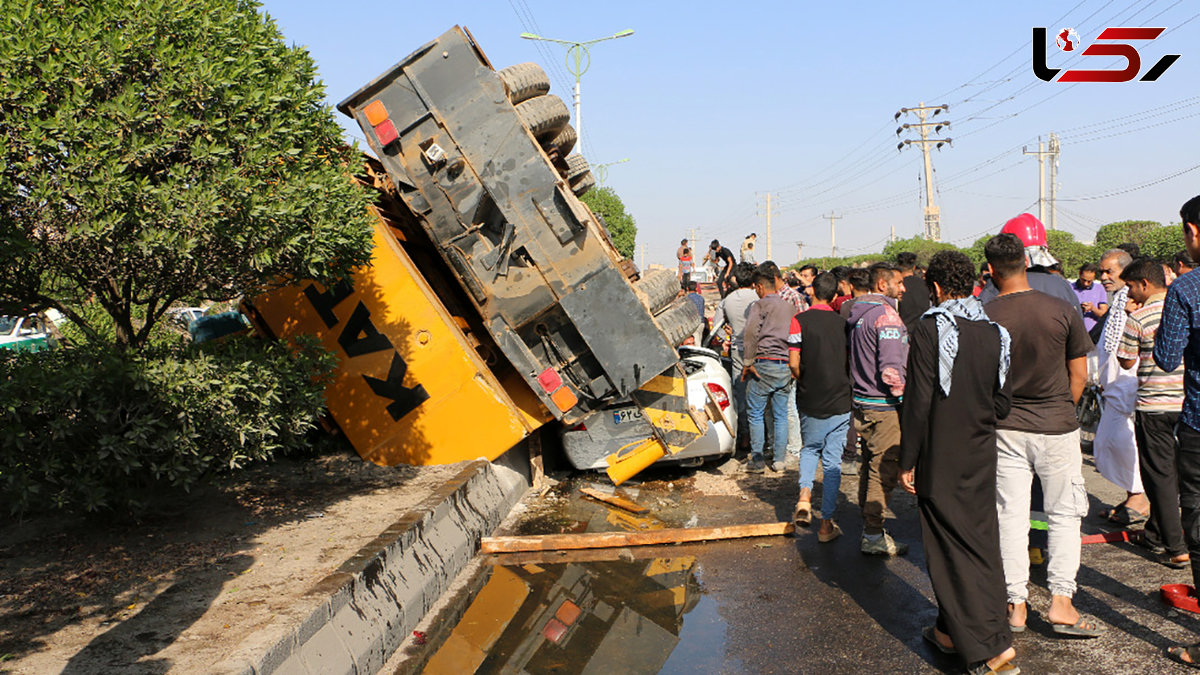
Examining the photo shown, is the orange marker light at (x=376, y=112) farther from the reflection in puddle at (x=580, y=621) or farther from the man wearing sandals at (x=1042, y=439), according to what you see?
the man wearing sandals at (x=1042, y=439)

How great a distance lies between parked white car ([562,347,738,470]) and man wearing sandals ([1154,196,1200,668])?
428cm

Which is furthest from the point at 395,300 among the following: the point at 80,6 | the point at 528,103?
the point at 80,6

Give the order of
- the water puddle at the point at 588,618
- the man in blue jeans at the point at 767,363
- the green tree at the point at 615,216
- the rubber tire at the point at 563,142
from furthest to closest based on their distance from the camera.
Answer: the green tree at the point at 615,216 → the man in blue jeans at the point at 767,363 → the rubber tire at the point at 563,142 → the water puddle at the point at 588,618

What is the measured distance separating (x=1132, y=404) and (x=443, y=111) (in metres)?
5.33

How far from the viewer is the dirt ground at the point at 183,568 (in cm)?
398

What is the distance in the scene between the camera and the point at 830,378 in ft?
22.2

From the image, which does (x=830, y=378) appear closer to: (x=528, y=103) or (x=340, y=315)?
(x=528, y=103)

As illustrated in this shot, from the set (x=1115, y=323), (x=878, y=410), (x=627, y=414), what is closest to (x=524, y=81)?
(x=627, y=414)

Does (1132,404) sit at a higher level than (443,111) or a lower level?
lower

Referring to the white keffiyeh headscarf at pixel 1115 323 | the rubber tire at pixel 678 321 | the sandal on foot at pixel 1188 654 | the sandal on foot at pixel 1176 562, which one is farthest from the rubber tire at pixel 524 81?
the sandal on foot at pixel 1188 654

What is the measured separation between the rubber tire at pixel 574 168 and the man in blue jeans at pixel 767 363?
6.39 feet

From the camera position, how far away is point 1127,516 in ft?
21.3

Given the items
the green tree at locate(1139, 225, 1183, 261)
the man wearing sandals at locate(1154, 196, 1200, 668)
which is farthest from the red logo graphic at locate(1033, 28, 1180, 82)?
the green tree at locate(1139, 225, 1183, 261)

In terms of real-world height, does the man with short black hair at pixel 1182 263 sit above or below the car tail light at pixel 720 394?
above
